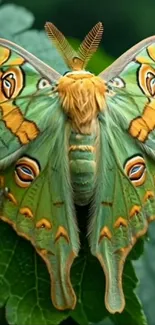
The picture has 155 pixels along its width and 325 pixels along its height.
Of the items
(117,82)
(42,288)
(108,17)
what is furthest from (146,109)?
(108,17)

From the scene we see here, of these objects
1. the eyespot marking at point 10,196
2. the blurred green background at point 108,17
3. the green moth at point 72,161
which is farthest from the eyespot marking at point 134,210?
the blurred green background at point 108,17

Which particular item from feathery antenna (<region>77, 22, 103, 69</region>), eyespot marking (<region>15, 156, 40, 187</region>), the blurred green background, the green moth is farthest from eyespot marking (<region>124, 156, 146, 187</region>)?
the blurred green background

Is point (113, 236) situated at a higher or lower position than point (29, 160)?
lower

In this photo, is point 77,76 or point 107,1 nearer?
point 77,76

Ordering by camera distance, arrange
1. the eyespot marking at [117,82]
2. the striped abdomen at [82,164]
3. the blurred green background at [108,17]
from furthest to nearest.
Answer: the blurred green background at [108,17]
the eyespot marking at [117,82]
the striped abdomen at [82,164]

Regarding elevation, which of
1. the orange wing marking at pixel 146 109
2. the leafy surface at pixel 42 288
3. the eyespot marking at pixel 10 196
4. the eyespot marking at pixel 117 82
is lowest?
the leafy surface at pixel 42 288

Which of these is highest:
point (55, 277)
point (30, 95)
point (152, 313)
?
point (30, 95)

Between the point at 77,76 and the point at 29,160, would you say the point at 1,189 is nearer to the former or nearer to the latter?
the point at 29,160

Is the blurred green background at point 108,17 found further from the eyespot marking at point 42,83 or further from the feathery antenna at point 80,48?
the eyespot marking at point 42,83

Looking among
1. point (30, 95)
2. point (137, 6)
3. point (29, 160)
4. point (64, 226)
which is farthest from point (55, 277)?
point (137, 6)

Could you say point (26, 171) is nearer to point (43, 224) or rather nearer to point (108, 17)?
point (43, 224)
